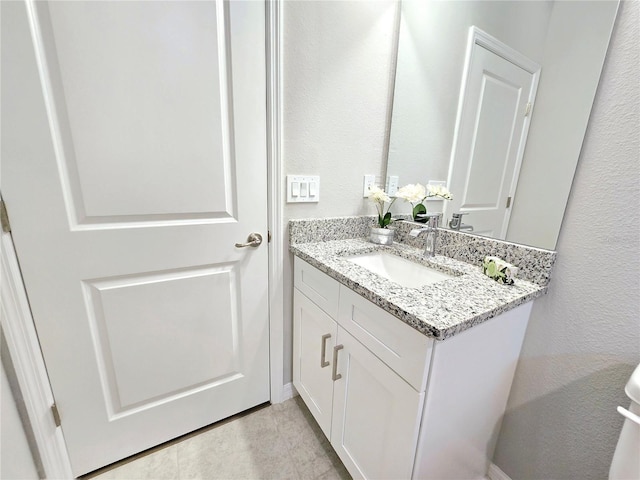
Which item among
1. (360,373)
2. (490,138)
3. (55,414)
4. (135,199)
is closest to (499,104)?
(490,138)

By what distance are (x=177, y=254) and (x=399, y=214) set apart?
1.04m

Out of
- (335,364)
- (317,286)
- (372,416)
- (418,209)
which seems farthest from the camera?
(418,209)

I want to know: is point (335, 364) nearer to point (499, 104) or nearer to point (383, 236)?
point (383, 236)

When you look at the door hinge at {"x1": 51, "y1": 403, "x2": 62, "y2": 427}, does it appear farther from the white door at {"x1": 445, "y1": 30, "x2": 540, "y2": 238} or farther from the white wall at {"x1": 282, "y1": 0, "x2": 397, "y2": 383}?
the white door at {"x1": 445, "y1": 30, "x2": 540, "y2": 238}

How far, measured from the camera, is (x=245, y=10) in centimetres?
93

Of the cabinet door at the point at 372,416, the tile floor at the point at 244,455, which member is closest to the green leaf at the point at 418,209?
the cabinet door at the point at 372,416

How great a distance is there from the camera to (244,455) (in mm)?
1145

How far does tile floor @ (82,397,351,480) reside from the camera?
1.07 meters

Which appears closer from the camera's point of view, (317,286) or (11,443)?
(11,443)

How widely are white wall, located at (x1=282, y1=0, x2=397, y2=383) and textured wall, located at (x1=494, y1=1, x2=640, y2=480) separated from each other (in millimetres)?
765

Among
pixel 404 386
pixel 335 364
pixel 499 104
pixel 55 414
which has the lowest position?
pixel 55 414

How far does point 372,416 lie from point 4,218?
1.25 meters

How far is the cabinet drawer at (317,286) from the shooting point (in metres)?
0.96

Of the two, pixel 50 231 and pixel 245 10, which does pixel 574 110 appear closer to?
pixel 245 10
